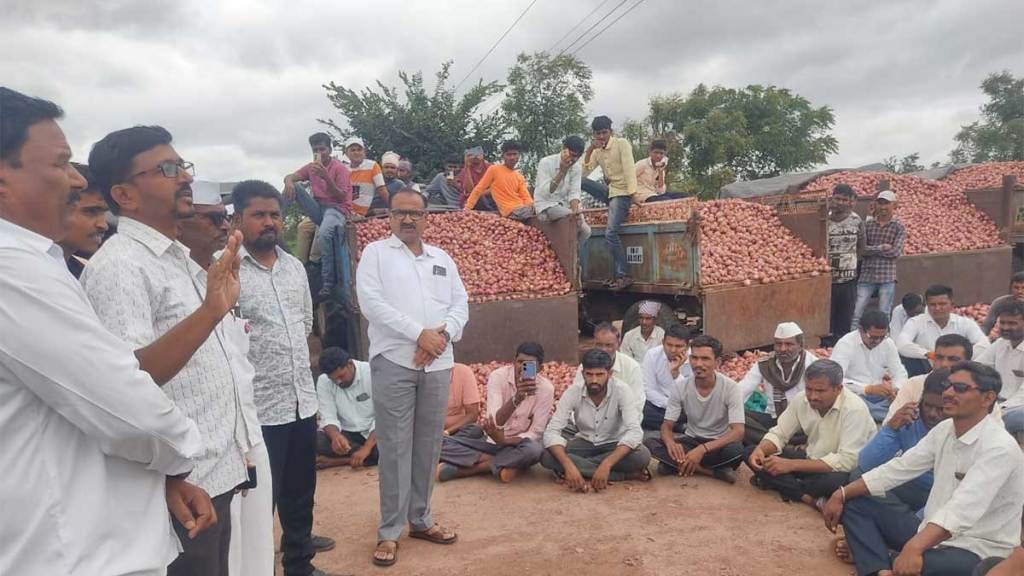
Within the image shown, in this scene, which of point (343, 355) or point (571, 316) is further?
point (571, 316)

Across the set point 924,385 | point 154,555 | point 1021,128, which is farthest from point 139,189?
point 1021,128

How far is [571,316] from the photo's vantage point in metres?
7.31

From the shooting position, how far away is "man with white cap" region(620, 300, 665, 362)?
6598 mm

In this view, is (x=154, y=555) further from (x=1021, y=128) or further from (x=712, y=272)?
(x=1021, y=128)

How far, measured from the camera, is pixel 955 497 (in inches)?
115

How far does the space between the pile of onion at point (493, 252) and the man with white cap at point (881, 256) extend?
3.58 meters

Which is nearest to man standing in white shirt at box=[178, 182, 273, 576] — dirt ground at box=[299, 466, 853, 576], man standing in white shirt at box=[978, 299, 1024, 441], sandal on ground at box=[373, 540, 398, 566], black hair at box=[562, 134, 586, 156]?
sandal on ground at box=[373, 540, 398, 566]

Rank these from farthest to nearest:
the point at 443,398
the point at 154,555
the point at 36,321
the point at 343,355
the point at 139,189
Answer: the point at 343,355
the point at 443,398
the point at 139,189
the point at 154,555
the point at 36,321

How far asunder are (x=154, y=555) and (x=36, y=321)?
1.78 ft

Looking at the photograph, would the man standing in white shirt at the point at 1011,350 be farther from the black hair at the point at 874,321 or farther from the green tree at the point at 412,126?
the green tree at the point at 412,126

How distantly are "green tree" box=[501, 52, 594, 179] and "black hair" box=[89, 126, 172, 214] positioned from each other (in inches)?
616

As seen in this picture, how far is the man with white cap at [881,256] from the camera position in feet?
25.1

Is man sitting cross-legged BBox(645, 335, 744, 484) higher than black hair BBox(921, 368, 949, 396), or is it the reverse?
black hair BBox(921, 368, 949, 396)

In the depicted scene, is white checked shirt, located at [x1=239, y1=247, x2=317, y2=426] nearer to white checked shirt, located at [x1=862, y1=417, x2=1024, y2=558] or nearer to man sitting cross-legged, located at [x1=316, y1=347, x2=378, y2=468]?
man sitting cross-legged, located at [x1=316, y1=347, x2=378, y2=468]
